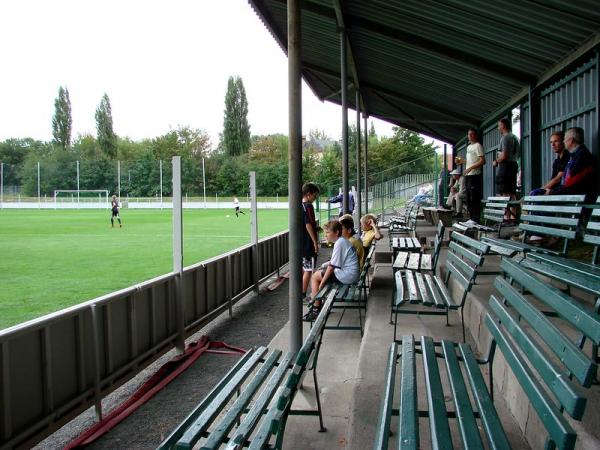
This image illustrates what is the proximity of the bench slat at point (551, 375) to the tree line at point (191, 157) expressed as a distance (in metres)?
19.2

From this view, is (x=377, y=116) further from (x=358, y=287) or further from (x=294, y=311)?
(x=294, y=311)

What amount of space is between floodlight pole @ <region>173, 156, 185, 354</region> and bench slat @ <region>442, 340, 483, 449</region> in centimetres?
382

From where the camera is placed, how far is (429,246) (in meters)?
9.28

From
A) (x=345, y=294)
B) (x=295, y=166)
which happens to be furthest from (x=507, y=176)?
(x=295, y=166)

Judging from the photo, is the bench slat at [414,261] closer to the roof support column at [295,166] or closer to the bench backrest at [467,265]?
the bench backrest at [467,265]

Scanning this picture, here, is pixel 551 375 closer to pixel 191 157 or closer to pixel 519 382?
pixel 519 382

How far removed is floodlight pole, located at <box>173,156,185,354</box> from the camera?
580cm

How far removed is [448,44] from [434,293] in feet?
14.5

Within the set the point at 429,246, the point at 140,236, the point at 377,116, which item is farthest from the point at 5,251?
the point at 429,246

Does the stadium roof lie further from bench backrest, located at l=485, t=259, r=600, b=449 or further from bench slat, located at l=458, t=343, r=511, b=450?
bench slat, located at l=458, t=343, r=511, b=450

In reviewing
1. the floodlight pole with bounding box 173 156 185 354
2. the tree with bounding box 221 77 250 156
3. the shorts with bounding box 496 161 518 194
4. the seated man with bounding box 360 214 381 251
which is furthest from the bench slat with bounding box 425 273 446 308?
the tree with bounding box 221 77 250 156

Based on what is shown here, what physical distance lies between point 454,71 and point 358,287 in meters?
4.84

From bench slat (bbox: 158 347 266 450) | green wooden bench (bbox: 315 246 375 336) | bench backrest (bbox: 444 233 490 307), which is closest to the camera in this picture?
bench slat (bbox: 158 347 266 450)

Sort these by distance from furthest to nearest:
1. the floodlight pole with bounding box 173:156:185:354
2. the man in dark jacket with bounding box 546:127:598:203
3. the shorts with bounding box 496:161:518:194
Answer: the shorts with bounding box 496:161:518:194 < the floodlight pole with bounding box 173:156:185:354 < the man in dark jacket with bounding box 546:127:598:203
